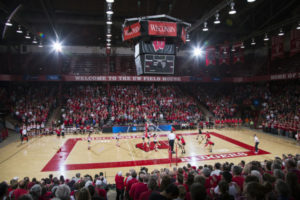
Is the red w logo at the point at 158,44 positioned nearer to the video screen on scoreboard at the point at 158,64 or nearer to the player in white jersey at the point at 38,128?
the video screen on scoreboard at the point at 158,64

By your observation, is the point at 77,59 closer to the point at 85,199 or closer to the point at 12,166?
the point at 12,166

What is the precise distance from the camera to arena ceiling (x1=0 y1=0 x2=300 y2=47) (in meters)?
18.0

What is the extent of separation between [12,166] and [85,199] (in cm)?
1163

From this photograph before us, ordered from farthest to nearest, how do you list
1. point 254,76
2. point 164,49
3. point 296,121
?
point 254,76 < point 296,121 < point 164,49

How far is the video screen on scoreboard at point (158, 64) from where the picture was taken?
432 inches

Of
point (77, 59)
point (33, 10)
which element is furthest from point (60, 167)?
point (77, 59)

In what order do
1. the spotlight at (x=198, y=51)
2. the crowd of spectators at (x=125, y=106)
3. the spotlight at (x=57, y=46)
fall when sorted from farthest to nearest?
the spotlight at (x=198, y=51)
the spotlight at (x=57, y=46)
the crowd of spectators at (x=125, y=106)

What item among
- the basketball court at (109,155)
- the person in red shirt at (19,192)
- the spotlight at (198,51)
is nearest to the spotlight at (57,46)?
the basketball court at (109,155)

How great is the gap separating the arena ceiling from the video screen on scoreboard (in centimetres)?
667

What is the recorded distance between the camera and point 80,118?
23250mm

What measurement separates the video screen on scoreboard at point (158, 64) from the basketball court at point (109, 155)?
5.49m

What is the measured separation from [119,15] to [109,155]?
1514 cm

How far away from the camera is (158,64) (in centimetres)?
1123

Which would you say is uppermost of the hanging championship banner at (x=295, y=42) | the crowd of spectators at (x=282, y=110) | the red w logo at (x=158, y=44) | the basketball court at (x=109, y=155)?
the hanging championship banner at (x=295, y=42)
